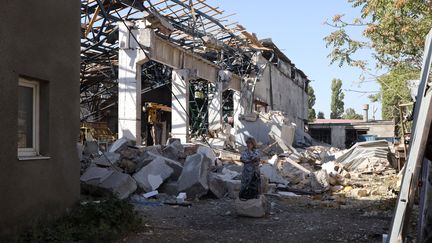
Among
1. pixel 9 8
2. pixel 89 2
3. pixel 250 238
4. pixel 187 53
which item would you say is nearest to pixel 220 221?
pixel 250 238

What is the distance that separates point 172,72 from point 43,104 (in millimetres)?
12742

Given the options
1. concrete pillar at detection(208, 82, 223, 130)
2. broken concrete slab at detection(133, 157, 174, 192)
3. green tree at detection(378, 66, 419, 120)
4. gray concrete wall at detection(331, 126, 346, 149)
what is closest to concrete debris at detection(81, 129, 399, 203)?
broken concrete slab at detection(133, 157, 174, 192)

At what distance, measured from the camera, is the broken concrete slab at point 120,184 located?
9.75 m

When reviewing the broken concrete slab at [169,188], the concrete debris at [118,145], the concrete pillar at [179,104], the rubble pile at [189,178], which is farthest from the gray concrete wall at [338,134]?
the broken concrete slab at [169,188]

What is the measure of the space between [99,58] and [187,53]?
3.91 meters

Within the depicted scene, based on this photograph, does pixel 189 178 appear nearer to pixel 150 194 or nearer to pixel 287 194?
pixel 150 194

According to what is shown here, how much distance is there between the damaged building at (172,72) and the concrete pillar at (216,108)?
0.05 m

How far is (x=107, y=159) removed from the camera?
11328mm

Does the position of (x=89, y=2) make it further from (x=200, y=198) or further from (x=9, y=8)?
(x=9, y=8)

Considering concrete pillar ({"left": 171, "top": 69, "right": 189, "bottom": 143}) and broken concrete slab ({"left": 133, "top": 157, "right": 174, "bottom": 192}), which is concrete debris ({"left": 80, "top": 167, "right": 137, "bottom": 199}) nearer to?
broken concrete slab ({"left": 133, "top": 157, "right": 174, "bottom": 192})

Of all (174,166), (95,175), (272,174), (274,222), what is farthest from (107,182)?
(272,174)

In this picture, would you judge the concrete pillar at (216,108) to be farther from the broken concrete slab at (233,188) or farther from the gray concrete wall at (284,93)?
the broken concrete slab at (233,188)

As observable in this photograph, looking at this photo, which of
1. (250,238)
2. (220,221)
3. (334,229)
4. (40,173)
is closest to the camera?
(40,173)

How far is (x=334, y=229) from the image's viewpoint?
7.90 metres
